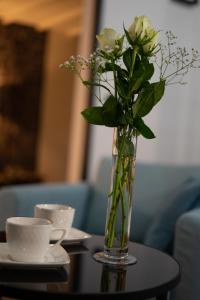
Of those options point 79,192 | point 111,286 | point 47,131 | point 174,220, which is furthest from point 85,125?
point 111,286

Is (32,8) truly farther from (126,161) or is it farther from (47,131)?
(126,161)

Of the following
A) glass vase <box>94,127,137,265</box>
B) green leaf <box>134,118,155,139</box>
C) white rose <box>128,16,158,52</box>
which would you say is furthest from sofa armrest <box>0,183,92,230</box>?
white rose <box>128,16,158,52</box>

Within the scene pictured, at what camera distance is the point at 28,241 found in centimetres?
116

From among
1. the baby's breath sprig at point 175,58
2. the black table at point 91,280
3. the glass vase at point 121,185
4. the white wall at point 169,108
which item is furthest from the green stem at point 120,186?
the white wall at point 169,108

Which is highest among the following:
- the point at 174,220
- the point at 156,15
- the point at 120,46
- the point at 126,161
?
the point at 156,15

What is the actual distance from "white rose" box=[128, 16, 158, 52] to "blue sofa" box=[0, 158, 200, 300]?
2.55 feet

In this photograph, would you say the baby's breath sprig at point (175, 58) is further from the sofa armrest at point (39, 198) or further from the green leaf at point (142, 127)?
the sofa armrest at point (39, 198)

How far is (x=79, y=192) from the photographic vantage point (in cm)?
260

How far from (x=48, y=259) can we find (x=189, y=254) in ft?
2.46

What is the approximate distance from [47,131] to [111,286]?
3.87 meters

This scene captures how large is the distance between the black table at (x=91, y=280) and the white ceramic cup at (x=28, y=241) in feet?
0.12

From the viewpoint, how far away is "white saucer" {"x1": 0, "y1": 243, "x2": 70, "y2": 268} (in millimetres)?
1165

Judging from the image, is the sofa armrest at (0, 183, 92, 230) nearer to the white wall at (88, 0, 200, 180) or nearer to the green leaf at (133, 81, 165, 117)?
the white wall at (88, 0, 200, 180)

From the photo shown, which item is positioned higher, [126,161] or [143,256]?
[126,161]
